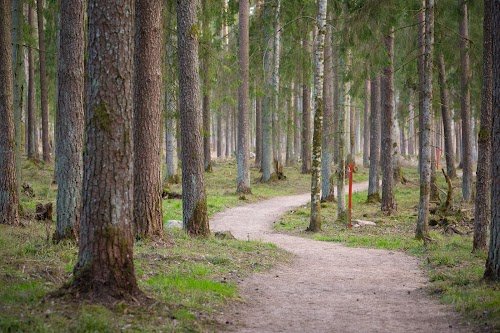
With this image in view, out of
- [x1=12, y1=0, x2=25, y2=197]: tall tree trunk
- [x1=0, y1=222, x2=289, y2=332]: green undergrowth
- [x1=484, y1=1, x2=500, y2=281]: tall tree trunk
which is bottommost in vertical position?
[x1=0, y1=222, x2=289, y2=332]: green undergrowth

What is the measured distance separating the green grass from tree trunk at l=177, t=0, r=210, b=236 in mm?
589

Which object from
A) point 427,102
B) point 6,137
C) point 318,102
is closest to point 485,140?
point 427,102

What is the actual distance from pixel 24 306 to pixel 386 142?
Result: 14714 mm

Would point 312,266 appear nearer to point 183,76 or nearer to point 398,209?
point 183,76

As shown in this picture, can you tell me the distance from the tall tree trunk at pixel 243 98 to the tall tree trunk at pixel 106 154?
15.9 meters

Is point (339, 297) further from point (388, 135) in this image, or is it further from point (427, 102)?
point (388, 135)

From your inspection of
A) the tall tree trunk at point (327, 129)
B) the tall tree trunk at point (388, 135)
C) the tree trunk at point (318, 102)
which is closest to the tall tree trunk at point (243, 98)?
the tall tree trunk at point (327, 129)

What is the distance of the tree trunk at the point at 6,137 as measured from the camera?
12.2 meters

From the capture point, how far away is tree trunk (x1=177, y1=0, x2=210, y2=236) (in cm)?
1200

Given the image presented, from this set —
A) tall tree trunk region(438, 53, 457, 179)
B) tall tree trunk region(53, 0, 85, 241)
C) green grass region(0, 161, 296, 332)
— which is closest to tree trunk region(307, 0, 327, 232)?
green grass region(0, 161, 296, 332)

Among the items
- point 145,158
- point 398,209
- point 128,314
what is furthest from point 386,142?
point 128,314

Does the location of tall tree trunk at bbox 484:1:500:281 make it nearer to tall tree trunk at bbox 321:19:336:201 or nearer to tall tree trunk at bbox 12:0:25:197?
tall tree trunk at bbox 12:0:25:197

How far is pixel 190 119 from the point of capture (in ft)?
39.8

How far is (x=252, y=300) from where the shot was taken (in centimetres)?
795
